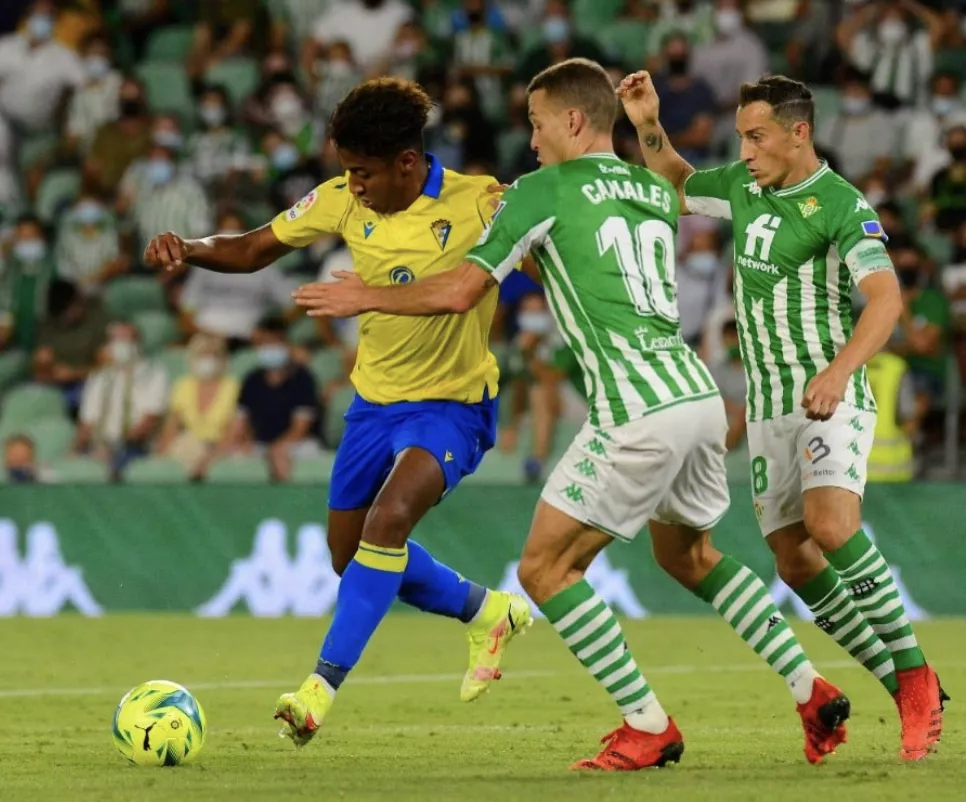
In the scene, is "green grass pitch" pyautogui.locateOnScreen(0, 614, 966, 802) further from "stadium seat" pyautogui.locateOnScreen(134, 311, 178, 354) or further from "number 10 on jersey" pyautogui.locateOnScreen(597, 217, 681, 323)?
"stadium seat" pyautogui.locateOnScreen(134, 311, 178, 354)

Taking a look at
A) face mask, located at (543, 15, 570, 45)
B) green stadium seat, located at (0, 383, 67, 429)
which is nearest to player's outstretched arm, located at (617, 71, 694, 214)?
green stadium seat, located at (0, 383, 67, 429)

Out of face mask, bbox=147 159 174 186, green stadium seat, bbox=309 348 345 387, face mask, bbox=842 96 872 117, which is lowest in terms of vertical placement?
green stadium seat, bbox=309 348 345 387

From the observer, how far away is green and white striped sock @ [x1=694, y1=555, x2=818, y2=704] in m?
7.00

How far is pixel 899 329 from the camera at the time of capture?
14422 millimetres

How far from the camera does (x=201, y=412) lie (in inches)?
614

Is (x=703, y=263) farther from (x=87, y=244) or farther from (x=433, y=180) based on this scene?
(x=433, y=180)

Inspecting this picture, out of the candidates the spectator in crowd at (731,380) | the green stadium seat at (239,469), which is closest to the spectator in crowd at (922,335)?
the spectator in crowd at (731,380)

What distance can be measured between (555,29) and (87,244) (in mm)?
4660

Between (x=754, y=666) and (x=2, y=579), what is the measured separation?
6255mm

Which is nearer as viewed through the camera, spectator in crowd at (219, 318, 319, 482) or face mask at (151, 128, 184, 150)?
spectator in crowd at (219, 318, 319, 482)

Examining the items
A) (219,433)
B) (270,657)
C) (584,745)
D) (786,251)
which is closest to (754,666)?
(270,657)

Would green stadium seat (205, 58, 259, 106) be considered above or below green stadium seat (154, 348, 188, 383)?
above

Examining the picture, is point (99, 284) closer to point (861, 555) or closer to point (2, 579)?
point (2, 579)

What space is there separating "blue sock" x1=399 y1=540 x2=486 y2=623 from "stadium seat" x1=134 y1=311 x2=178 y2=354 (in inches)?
351
